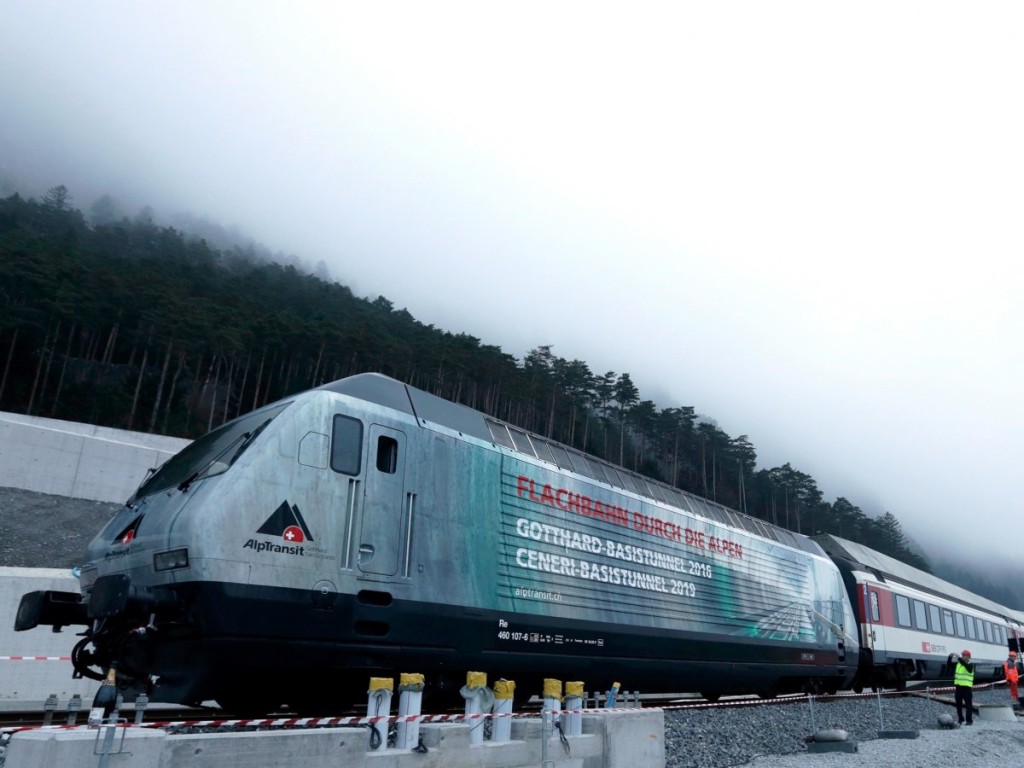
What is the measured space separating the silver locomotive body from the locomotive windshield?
39 millimetres

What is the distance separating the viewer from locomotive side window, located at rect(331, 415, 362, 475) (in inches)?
298

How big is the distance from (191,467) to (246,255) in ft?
462

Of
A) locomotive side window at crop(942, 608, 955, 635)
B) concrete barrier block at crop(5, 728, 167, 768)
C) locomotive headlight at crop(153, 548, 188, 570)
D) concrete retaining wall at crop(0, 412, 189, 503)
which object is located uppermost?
concrete retaining wall at crop(0, 412, 189, 503)

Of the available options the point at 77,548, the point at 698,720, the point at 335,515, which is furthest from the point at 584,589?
the point at 77,548

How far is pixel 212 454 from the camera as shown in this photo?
7555mm

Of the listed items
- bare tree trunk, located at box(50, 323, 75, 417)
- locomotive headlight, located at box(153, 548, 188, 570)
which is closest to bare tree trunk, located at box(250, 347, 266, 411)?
bare tree trunk, located at box(50, 323, 75, 417)

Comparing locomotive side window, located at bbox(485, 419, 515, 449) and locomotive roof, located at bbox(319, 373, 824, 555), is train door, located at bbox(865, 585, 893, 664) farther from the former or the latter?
locomotive side window, located at bbox(485, 419, 515, 449)

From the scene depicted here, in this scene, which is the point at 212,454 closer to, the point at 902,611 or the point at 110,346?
the point at 902,611

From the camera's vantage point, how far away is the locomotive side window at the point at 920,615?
72.1 ft

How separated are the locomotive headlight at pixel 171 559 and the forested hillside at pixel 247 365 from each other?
40709 millimetres

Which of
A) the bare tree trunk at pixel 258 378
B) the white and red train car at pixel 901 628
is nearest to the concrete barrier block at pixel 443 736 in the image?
the white and red train car at pixel 901 628

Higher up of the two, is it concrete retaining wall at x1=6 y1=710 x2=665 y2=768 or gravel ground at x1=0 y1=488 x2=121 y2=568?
gravel ground at x1=0 y1=488 x2=121 y2=568

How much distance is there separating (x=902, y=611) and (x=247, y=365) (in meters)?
42.9

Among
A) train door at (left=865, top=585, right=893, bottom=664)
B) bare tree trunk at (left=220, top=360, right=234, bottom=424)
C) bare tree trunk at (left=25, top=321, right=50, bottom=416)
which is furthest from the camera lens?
bare tree trunk at (left=220, top=360, right=234, bottom=424)
